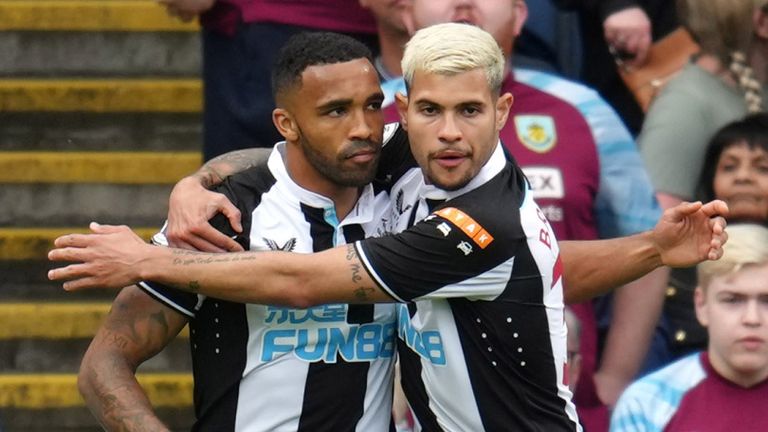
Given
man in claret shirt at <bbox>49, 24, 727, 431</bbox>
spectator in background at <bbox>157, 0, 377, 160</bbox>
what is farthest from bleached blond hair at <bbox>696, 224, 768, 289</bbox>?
spectator in background at <bbox>157, 0, 377, 160</bbox>

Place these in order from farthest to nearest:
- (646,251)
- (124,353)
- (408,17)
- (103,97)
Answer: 1. (103,97)
2. (408,17)
3. (646,251)
4. (124,353)

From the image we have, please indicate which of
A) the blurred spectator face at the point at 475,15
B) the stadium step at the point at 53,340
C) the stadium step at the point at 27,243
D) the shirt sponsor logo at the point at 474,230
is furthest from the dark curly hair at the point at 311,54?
the stadium step at the point at 27,243

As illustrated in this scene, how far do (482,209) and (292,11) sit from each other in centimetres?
227

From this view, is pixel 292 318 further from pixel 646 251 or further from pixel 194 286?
pixel 646 251

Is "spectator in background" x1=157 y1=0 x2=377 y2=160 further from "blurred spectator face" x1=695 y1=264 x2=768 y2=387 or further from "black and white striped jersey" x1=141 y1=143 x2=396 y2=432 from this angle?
"black and white striped jersey" x1=141 y1=143 x2=396 y2=432

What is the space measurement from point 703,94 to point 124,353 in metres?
2.49

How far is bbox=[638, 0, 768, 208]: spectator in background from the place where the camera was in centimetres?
644

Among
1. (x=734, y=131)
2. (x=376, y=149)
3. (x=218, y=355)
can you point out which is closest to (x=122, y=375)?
(x=218, y=355)

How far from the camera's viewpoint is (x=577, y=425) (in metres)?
4.86

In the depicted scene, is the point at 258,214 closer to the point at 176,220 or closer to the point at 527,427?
the point at 176,220

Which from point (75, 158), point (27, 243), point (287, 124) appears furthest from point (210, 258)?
point (75, 158)

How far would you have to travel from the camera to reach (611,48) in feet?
22.9

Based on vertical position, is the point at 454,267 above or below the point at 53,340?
above

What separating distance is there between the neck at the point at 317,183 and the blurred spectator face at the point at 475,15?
3.48ft
